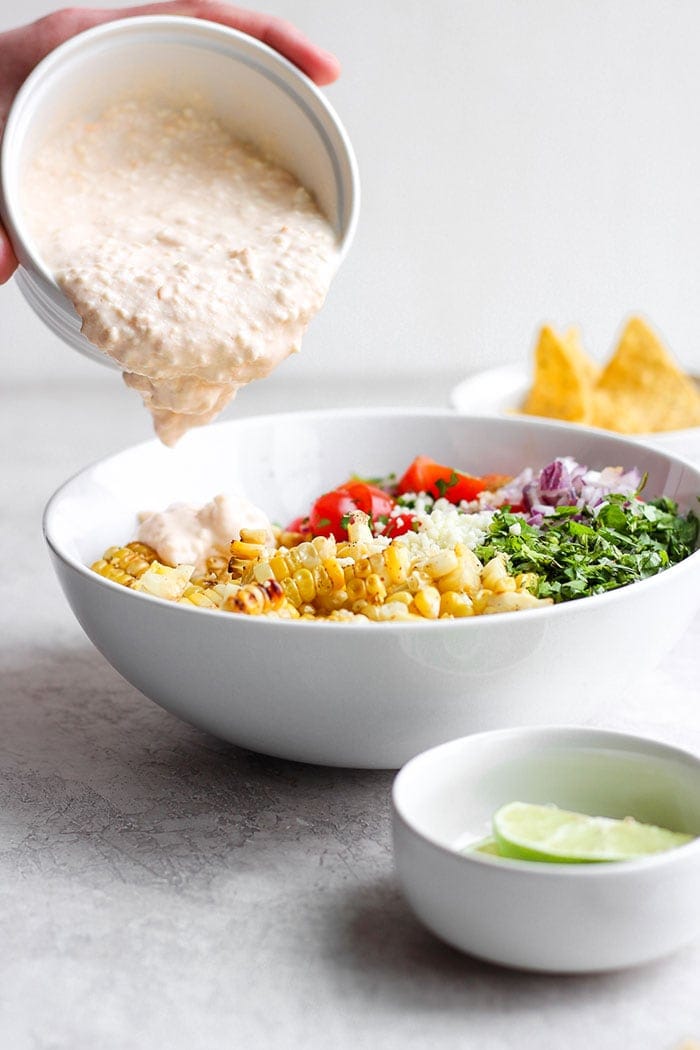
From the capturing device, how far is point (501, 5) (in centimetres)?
515

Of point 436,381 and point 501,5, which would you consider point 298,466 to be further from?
point 501,5

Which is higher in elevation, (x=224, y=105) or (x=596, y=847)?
(x=224, y=105)

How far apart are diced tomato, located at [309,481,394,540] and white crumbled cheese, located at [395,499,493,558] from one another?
0.13 meters

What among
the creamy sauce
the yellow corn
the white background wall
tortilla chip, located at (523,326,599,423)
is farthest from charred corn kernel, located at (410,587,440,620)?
the white background wall

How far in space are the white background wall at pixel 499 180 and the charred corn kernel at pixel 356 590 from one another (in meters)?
3.54

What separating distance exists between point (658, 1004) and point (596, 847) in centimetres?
19

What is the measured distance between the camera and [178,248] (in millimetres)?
2258

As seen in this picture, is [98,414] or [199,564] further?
[98,414]

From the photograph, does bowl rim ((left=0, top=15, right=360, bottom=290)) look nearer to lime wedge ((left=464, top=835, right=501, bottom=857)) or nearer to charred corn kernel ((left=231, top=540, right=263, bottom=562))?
charred corn kernel ((left=231, top=540, right=263, bottom=562))

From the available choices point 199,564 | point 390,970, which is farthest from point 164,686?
point 390,970

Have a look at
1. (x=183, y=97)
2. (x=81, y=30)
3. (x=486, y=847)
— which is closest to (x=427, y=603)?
(x=486, y=847)

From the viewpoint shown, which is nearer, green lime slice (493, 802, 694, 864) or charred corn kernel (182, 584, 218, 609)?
green lime slice (493, 802, 694, 864)

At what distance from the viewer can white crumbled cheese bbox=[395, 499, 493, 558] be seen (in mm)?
2229

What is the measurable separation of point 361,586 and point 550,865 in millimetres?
605
